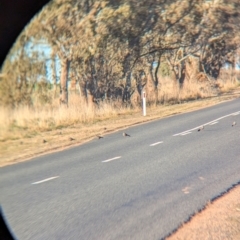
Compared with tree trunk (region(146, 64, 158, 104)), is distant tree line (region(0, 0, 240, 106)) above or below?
above

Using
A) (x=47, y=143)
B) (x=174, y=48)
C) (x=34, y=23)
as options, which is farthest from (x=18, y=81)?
(x=174, y=48)

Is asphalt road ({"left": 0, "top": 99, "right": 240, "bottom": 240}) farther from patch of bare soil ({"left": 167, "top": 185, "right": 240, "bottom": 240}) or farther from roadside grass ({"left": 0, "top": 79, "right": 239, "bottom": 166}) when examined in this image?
roadside grass ({"left": 0, "top": 79, "right": 239, "bottom": 166})

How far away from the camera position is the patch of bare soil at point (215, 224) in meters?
4.92

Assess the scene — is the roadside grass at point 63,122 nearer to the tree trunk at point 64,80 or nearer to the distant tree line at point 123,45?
the tree trunk at point 64,80

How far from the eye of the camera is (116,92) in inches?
969

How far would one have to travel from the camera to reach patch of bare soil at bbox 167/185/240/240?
4.92 meters

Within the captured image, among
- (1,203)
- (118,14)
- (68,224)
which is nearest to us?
(68,224)

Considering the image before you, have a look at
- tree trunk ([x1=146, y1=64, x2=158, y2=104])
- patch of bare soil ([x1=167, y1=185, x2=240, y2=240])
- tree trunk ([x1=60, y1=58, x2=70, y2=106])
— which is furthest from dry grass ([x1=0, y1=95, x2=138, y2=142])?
patch of bare soil ([x1=167, y1=185, x2=240, y2=240])

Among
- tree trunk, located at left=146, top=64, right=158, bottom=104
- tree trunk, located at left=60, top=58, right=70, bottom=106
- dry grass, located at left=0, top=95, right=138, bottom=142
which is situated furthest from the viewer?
tree trunk, located at left=146, top=64, right=158, bottom=104

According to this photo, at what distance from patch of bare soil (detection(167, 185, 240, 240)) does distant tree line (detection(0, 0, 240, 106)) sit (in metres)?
12.9

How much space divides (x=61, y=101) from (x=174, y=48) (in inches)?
322

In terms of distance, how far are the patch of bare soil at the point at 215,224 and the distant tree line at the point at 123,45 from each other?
12873 mm

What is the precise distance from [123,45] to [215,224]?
795 inches

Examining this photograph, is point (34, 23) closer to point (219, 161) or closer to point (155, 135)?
point (155, 135)
